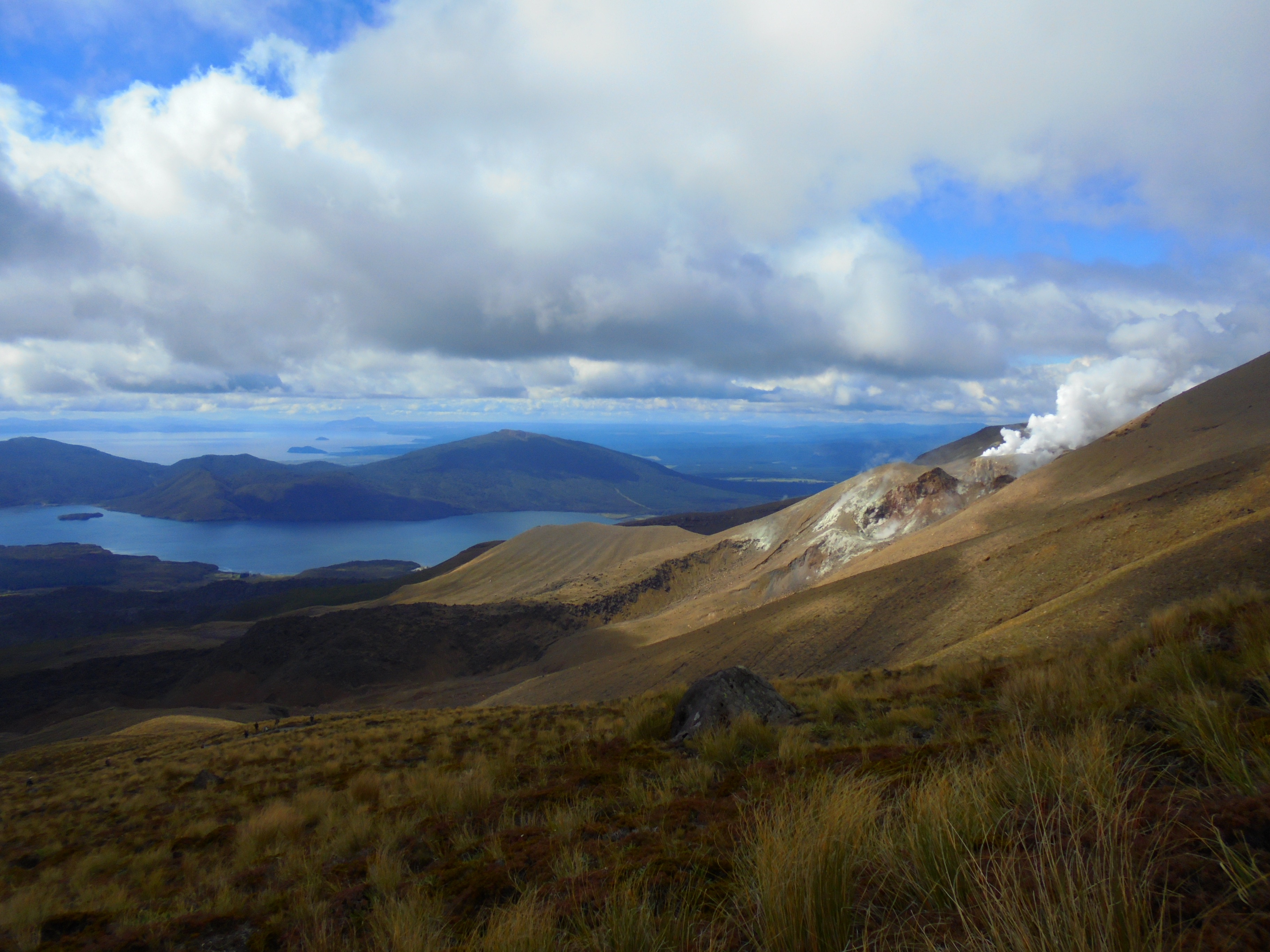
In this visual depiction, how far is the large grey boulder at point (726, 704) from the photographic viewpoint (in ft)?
23.9

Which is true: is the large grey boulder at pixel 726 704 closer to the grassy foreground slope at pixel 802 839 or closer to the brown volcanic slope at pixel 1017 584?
the grassy foreground slope at pixel 802 839

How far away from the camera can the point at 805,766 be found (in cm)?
452

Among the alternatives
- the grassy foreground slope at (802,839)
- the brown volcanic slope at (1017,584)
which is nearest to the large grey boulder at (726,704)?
the grassy foreground slope at (802,839)

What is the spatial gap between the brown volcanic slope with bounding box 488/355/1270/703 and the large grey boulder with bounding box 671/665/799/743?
251 inches

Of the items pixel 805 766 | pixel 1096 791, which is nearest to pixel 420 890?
pixel 805 766

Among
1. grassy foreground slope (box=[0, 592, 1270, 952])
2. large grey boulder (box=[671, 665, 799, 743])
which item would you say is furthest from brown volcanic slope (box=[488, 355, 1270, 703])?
large grey boulder (box=[671, 665, 799, 743])

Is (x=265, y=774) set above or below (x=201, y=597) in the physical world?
above

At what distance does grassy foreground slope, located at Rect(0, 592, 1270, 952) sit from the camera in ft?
6.57

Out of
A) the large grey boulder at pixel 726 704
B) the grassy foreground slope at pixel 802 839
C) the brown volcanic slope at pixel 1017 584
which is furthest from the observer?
the brown volcanic slope at pixel 1017 584

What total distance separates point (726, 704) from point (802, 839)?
5.07 metres

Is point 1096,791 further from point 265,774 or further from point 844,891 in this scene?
point 265,774

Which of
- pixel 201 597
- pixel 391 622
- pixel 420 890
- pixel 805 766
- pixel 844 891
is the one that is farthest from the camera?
pixel 201 597

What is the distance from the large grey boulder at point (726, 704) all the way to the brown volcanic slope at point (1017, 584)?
6.38 metres

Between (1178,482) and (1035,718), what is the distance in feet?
76.2
